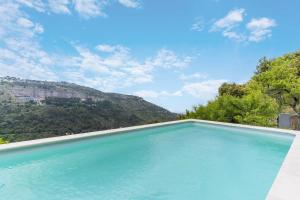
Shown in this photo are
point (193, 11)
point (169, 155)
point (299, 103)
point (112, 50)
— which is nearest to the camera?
point (169, 155)

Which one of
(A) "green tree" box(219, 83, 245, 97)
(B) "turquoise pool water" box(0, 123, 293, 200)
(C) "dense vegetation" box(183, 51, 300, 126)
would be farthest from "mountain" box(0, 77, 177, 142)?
(A) "green tree" box(219, 83, 245, 97)

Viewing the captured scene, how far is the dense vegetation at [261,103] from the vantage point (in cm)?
1095

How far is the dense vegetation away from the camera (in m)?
11.0

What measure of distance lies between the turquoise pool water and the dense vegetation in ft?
10.6

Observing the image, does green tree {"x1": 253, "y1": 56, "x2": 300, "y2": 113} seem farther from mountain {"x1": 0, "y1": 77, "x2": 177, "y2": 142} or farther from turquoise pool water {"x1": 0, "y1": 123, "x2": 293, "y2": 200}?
turquoise pool water {"x1": 0, "y1": 123, "x2": 293, "y2": 200}

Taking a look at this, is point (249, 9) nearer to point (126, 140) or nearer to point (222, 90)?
point (222, 90)

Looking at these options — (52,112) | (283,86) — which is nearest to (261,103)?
(283,86)

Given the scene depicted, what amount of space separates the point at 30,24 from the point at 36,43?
3.82m

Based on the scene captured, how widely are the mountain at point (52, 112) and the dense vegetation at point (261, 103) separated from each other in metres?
2.54

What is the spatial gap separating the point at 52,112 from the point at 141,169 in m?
11.9

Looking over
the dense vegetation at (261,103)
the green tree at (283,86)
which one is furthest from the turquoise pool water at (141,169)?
the green tree at (283,86)

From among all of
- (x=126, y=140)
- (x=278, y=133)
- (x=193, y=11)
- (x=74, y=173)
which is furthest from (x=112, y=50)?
(x=74, y=173)

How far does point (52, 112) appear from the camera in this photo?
1502cm

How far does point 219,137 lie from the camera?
28.6 feet
